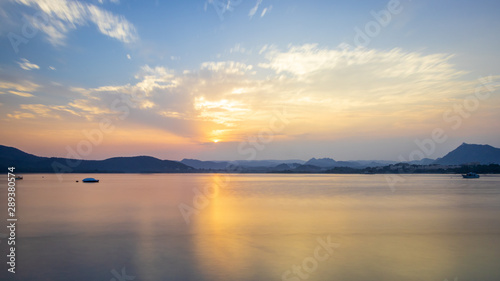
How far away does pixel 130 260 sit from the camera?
1075 cm

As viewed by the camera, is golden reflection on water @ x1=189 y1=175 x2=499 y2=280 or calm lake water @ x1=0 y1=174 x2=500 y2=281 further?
golden reflection on water @ x1=189 y1=175 x2=499 y2=280

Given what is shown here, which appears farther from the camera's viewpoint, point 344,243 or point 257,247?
point 344,243

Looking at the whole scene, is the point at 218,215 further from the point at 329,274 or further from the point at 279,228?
the point at 329,274

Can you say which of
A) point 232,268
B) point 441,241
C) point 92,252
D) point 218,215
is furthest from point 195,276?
point 218,215

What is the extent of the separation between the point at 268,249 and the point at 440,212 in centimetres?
1722

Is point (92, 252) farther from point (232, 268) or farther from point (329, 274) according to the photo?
point (329, 274)

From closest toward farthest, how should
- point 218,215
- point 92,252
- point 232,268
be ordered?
point 232,268
point 92,252
point 218,215

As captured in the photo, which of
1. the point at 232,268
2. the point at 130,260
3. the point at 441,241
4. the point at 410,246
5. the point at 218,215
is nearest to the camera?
the point at 232,268

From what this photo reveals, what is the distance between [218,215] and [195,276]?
506 inches

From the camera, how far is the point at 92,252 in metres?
11.8

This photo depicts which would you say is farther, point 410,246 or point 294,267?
point 410,246

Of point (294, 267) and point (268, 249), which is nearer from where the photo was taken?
point (294, 267)

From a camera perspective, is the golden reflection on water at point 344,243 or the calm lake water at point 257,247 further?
the golden reflection on water at point 344,243

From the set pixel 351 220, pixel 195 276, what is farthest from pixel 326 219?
pixel 195 276
